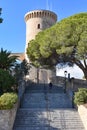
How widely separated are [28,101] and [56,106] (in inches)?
112

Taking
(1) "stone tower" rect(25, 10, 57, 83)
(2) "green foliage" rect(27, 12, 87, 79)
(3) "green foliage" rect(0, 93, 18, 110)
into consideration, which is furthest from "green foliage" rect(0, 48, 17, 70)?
(1) "stone tower" rect(25, 10, 57, 83)

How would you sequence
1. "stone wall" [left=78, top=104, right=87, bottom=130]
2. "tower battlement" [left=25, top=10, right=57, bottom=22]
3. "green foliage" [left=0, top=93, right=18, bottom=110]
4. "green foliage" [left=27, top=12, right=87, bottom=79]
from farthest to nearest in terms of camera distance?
1. "tower battlement" [left=25, top=10, right=57, bottom=22]
2. "green foliage" [left=27, top=12, right=87, bottom=79]
3. "stone wall" [left=78, top=104, right=87, bottom=130]
4. "green foliage" [left=0, top=93, right=18, bottom=110]

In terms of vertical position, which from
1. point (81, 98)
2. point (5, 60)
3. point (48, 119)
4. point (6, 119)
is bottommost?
point (48, 119)

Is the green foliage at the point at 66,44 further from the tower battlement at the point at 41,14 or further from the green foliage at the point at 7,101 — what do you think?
the tower battlement at the point at 41,14

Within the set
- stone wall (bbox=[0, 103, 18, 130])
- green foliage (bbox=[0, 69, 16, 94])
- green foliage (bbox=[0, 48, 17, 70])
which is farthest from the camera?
green foliage (bbox=[0, 48, 17, 70])

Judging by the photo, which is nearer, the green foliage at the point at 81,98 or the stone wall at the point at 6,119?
the stone wall at the point at 6,119

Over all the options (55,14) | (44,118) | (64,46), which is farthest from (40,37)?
(55,14)

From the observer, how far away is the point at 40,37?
109 feet

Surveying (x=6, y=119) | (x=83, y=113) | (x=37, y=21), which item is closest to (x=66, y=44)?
(x=83, y=113)

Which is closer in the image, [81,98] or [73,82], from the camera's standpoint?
[81,98]

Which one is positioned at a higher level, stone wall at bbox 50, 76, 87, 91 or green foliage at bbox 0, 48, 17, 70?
green foliage at bbox 0, 48, 17, 70

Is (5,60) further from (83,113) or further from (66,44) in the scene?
(83,113)

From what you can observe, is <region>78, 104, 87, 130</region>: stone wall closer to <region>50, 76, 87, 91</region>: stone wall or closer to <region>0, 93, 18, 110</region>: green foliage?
<region>0, 93, 18, 110</region>: green foliage

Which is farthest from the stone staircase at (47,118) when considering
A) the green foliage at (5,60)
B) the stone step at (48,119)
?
the green foliage at (5,60)
